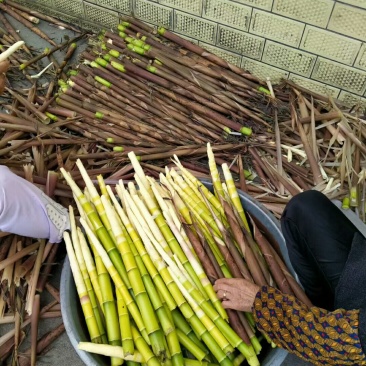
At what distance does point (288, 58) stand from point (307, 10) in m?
0.34

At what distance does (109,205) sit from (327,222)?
97cm

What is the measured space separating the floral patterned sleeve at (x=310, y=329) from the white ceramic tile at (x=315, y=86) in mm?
1751

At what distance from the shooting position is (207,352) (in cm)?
147

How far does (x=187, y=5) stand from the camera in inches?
106

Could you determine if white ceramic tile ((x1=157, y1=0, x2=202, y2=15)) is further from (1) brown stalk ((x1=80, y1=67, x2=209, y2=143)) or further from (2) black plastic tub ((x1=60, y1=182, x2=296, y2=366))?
(2) black plastic tub ((x1=60, y1=182, x2=296, y2=366))

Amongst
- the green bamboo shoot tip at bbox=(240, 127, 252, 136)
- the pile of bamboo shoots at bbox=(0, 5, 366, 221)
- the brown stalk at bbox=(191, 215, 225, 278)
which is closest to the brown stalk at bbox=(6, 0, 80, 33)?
the pile of bamboo shoots at bbox=(0, 5, 366, 221)

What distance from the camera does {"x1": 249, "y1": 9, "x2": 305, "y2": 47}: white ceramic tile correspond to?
2420 mm

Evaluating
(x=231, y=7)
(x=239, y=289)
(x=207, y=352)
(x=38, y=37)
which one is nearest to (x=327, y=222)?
(x=239, y=289)

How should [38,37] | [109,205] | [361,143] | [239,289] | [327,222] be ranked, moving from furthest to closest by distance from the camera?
1. [38,37]
2. [361,143]
3. [109,205]
4. [327,222]
5. [239,289]

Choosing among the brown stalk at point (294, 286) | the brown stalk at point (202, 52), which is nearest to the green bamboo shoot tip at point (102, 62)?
the brown stalk at point (202, 52)

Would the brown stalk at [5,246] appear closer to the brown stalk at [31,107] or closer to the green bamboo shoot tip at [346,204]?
the brown stalk at [31,107]

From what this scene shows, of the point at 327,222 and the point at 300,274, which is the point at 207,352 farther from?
the point at 327,222

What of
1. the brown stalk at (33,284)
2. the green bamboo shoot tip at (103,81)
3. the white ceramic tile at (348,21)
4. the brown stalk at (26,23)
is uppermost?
the white ceramic tile at (348,21)

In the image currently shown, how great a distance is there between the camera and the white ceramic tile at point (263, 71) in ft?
8.80
